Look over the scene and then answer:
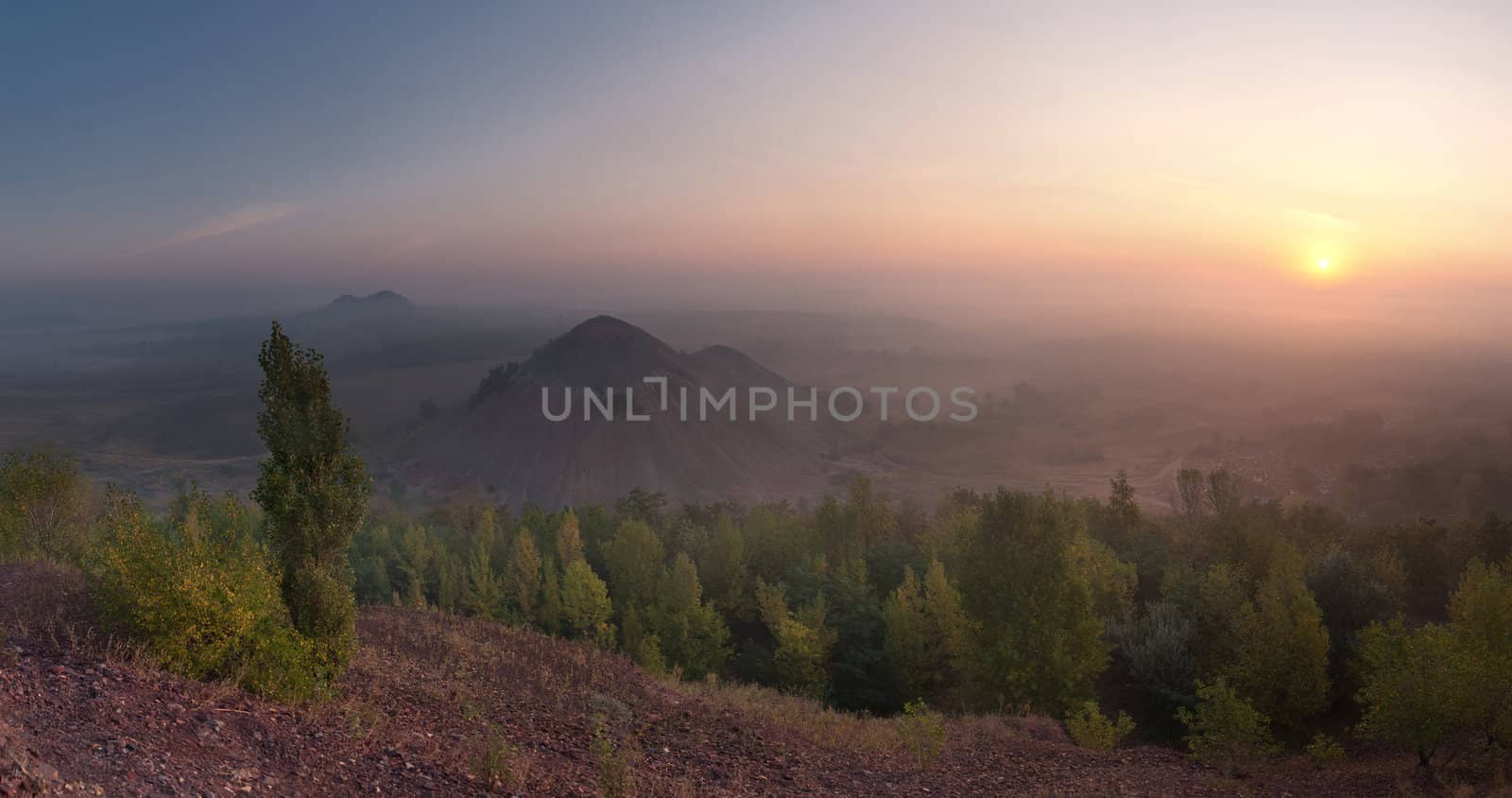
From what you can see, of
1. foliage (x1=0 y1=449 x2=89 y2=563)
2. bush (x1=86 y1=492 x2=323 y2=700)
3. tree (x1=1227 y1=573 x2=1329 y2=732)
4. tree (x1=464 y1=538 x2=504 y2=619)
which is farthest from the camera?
tree (x1=464 y1=538 x2=504 y2=619)

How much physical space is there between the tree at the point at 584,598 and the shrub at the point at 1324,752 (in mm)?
26478

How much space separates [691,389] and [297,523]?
461 ft

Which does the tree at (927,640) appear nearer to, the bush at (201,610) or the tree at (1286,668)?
the tree at (1286,668)

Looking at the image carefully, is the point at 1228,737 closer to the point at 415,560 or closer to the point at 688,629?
the point at 688,629

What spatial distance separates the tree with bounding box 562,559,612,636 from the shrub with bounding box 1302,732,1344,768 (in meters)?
26.5

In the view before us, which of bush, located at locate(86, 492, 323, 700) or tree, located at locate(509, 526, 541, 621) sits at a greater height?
bush, located at locate(86, 492, 323, 700)

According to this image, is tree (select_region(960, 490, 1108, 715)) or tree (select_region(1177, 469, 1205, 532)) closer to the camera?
tree (select_region(960, 490, 1108, 715))

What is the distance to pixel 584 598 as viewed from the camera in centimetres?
3469

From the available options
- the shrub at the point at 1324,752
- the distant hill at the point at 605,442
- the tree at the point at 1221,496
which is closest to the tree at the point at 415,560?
the shrub at the point at 1324,752

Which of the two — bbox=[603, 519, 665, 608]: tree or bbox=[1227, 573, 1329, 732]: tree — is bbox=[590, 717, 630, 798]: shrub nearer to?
bbox=[1227, 573, 1329, 732]: tree

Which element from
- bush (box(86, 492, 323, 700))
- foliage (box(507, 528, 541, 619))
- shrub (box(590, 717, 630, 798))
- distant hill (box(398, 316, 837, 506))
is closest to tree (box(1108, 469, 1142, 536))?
foliage (box(507, 528, 541, 619))

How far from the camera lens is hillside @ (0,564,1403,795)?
8.43m

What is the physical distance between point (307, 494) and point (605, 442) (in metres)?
118

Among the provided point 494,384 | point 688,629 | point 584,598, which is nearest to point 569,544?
point 584,598
